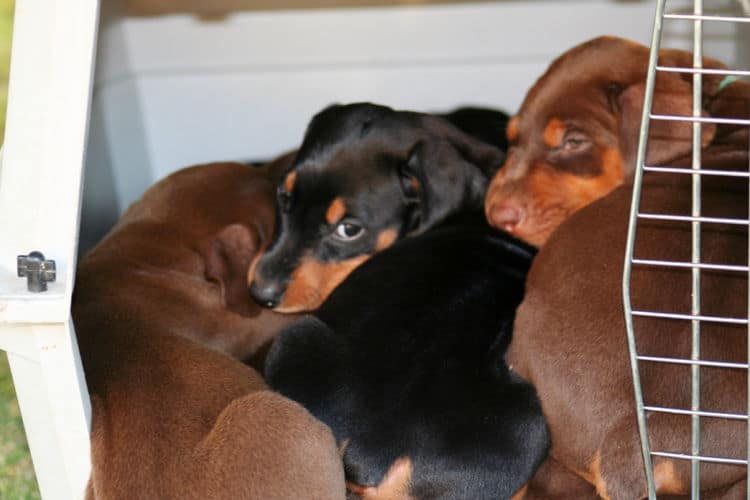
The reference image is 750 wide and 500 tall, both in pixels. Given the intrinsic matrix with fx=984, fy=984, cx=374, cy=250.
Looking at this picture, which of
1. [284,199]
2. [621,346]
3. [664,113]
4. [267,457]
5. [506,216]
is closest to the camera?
[267,457]

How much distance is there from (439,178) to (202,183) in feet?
2.28

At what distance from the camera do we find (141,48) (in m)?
3.42

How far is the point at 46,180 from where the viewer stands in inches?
68.1

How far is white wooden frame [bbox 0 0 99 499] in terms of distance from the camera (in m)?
1.68

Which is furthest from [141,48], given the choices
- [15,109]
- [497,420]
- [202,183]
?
[497,420]

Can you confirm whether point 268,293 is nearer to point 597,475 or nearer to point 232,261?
point 232,261

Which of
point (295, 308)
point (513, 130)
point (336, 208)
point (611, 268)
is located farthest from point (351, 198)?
point (611, 268)

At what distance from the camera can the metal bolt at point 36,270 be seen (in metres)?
1.72

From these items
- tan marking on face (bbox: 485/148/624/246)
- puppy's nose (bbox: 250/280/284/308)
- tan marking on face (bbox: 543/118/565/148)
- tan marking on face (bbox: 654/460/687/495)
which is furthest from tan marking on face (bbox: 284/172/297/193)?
tan marking on face (bbox: 654/460/687/495)

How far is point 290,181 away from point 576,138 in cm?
71

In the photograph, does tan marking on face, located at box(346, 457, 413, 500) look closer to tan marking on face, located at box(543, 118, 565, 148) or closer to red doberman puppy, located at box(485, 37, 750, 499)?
red doberman puppy, located at box(485, 37, 750, 499)

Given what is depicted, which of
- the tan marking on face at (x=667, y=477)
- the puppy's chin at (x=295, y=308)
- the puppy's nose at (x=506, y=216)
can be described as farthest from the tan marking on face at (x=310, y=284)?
the tan marking on face at (x=667, y=477)

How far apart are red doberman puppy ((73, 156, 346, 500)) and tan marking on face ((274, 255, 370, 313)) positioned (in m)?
0.15

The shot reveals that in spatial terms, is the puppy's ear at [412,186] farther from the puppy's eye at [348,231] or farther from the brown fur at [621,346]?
the brown fur at [621,346]
